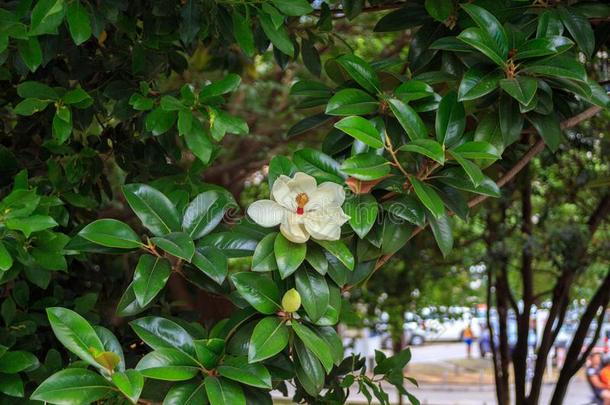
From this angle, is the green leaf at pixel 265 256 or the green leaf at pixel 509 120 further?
the green leaf at pixel 509 120

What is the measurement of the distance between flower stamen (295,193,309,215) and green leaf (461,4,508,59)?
0.47m

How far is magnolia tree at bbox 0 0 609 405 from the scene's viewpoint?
124 centimetres

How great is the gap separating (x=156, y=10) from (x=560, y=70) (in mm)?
922

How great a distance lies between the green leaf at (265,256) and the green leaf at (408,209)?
0.24 m

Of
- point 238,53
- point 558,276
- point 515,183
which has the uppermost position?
point 238,53

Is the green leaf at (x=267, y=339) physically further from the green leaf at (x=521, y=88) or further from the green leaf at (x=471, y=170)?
the green leaf at (x=521, y=88)

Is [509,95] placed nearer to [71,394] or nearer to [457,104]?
[457,104]

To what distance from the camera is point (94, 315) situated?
73.9 inches

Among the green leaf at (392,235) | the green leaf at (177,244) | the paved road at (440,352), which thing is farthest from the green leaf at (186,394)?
the paved road at (440,352)

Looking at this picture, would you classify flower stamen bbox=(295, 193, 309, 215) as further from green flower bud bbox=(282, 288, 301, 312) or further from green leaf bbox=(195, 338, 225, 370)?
green leaf bbox=(195, 338, 225, 370)

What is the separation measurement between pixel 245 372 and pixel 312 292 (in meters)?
0.18

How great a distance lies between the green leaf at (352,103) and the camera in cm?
142

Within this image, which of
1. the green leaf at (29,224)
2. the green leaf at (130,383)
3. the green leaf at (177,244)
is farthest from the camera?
the green leaf at (29,224)

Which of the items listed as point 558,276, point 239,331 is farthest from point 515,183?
point 239,331
